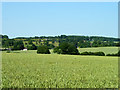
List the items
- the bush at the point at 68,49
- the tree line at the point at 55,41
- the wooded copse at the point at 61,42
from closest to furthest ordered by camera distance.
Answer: the bush at the point at 68,49
the wooded copse at the point at 61,42
the tree line at the point at 55,41

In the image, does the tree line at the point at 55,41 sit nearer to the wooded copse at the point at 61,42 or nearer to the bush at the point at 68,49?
the wooded copse at the point at 61,42

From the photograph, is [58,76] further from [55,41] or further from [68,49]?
[55,41]

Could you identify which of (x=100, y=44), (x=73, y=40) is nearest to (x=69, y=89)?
(x=73, y=40)

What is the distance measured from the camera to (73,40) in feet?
268

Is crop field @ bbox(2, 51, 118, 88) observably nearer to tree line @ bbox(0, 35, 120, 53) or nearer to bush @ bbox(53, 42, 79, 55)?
bush @ bbox(53, 42, 79, 55)

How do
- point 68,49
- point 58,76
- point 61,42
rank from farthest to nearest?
point 61,42 → point 68,49 → point 58,76

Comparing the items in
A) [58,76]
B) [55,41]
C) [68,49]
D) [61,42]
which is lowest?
[68,49]

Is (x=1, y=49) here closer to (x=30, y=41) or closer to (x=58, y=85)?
(x=30, y=41)

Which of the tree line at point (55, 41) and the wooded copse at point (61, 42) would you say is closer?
the wooded copse at point (61, 42)

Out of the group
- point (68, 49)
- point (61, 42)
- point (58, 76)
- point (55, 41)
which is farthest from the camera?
point (55, 41)

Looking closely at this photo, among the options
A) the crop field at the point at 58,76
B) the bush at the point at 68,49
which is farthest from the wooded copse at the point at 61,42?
the crop field at the point at 58,76

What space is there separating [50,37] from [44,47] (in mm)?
20285

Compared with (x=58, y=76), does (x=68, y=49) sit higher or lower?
lower

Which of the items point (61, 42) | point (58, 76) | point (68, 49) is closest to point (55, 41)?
point (61, 42)
